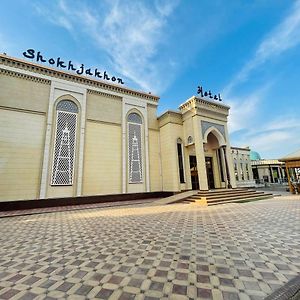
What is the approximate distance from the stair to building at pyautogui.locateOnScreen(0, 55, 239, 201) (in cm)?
90

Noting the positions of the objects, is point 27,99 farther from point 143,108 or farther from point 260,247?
point 260,247

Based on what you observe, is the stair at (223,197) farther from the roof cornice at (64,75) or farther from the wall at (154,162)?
the roof cornice at (64,75)

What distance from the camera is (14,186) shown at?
914 centimetres

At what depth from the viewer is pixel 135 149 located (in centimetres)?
1292

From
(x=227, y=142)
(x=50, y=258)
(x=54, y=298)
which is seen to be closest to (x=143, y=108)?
(x=227, y=142)

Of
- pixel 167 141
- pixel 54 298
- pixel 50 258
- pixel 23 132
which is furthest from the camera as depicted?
pixel 167 141

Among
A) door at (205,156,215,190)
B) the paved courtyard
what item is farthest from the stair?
the paved courtyard

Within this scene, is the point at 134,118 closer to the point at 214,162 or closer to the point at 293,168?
the point at 214,162

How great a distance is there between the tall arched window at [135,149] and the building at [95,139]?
2.7 inches

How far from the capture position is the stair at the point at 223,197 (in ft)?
31.8

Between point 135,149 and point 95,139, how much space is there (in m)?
2.89

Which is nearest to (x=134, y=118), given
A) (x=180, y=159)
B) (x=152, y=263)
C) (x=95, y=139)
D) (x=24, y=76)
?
(x=95, y=139)

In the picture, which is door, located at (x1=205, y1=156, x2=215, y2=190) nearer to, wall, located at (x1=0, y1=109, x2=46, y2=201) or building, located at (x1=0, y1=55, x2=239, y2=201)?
building, located at (x1=0, y1=55, x2=239, y2=201)

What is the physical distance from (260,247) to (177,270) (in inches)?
65.9
